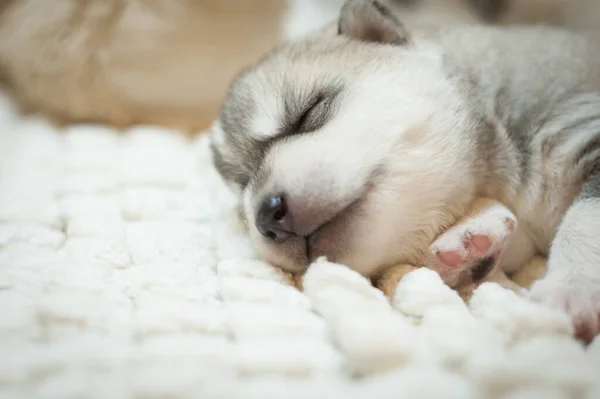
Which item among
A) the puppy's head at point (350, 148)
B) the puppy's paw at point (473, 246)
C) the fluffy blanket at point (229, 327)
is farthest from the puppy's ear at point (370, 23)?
the fluffy blanket at point (229, 327)

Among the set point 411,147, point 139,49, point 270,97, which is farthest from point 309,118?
point 139,49

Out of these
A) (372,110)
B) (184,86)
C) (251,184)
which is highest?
(372,110)

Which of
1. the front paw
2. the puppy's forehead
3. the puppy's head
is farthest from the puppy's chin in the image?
the front paw

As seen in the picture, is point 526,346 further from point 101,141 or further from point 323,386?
point 101,141

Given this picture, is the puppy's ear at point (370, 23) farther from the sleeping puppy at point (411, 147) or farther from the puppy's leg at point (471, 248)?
the puppy's leg at point (471, 248)

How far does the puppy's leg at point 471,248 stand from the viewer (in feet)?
4.89

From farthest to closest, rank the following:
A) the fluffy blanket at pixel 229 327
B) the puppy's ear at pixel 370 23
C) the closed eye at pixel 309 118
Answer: the puppy's ear at pixel 370 23 → the closed eye at pixel 309 118 → the fluffy blanket at pixel 229 327

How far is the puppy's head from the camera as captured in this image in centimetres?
143

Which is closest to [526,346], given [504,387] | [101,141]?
[504,387]

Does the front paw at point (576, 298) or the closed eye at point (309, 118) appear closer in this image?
the front paw at point (576, 298)

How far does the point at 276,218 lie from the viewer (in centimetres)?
143

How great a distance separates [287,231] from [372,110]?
1.35ft

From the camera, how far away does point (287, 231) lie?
1.44m

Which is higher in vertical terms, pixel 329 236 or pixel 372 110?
pixel 372 110
